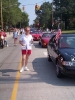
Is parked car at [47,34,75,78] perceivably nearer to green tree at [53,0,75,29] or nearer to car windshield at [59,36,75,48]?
car windshield at [59,36,75,48]

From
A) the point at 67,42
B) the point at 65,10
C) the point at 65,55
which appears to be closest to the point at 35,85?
the point at 65,55

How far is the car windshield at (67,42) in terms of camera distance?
348 inches

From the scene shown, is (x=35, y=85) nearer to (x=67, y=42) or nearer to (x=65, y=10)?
(x=67, y=42)

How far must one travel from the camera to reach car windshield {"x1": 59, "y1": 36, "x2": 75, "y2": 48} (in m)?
8.85

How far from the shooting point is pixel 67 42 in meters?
9.02

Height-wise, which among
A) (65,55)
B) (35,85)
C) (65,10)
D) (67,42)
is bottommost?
(35,85)

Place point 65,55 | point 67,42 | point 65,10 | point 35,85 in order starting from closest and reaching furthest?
point 35,85, point 65,55, point 67,42, point 65,10

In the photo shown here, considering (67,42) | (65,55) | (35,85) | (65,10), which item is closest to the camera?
(35,85)

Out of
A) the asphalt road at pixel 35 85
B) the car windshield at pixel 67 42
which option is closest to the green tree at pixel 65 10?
the car windshield at pixel 67 42

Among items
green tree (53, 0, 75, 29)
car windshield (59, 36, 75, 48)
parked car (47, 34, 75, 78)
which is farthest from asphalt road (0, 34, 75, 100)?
green tree (53, 0, 75, 29)

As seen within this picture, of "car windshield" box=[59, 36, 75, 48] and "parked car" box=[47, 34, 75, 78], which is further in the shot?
"car windshield" box=[59, 36, 75, 48]

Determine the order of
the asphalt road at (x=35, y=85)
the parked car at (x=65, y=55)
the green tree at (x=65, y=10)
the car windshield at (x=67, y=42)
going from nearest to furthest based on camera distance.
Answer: the asphalt road at (x=35, y=85) < the parked car at (x=65, y=55) < the car windshield at (x=67, y=42) < the green tree at (x=65, y=10)

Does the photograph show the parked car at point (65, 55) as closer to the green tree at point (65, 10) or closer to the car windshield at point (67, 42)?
the car windshield at point (67, 42)

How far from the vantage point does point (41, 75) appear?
8.58m
